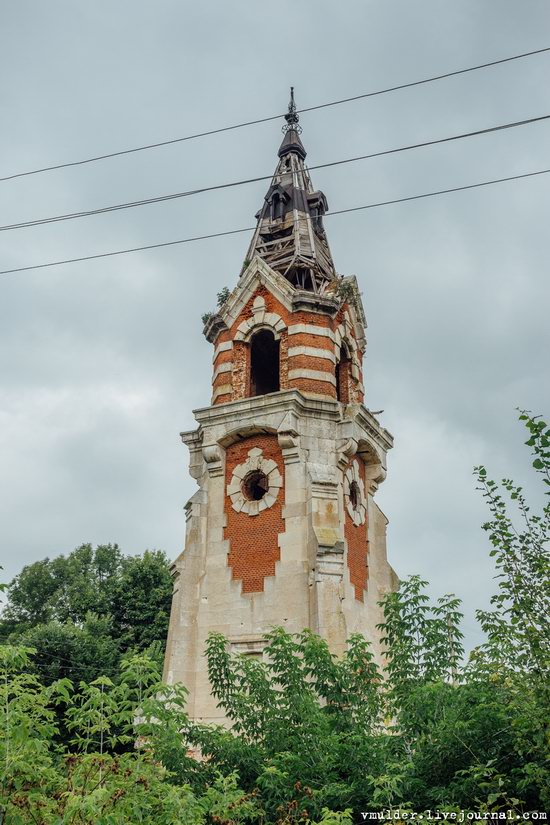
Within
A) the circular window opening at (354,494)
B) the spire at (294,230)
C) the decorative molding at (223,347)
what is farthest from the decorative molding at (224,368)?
the circular window opening at (354,494)

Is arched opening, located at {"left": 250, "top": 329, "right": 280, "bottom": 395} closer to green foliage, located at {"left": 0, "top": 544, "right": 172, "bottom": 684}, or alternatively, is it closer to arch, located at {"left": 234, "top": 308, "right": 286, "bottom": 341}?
arch, located at {"left": 234, "top": 308, "right": 286, "bottom": 341}

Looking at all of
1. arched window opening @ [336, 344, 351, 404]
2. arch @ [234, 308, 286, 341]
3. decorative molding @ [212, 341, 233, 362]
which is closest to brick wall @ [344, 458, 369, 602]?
arched window opening @ [336, 344, 351, 404]

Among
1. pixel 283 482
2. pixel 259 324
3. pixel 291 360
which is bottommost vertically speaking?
pixel 283 482

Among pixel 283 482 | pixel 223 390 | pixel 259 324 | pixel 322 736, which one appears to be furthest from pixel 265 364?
pixel 322 736

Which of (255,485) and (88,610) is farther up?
(88,610)

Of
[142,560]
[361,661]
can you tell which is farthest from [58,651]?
[361,661]

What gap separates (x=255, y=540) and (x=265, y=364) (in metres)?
7.14

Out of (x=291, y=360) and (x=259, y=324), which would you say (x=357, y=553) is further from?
(x=259, y=324)

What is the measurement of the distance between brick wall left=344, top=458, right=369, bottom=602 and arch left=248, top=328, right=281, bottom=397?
554cm

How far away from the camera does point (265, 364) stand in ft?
83.8

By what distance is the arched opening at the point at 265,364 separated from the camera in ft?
82.1

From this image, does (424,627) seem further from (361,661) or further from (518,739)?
(518,739)

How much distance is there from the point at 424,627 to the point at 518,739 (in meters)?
3.11

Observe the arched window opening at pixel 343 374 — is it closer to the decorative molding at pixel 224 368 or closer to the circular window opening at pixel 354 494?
the circular window opening at pixel 354 494
